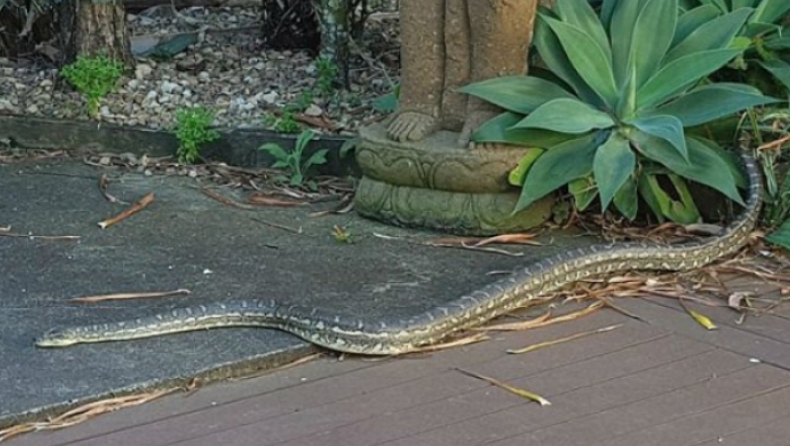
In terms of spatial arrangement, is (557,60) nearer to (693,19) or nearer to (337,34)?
(693,19)

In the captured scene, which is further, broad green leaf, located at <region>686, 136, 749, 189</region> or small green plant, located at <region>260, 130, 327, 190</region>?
small green plant, located at <region>260, 130, 327, 190</region>

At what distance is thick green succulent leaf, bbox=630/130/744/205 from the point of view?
17.7ft

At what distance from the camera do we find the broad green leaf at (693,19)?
5754 millimetres

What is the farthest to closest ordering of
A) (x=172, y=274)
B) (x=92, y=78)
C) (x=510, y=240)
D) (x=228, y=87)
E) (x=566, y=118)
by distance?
1. (x=228, y=87)
2. (x=92, y=78)
3. (x=510, y=240)
4. (x=566, y=118)
5. (x=172, y=274)

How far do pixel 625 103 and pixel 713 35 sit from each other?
507 mm

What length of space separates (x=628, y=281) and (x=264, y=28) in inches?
165

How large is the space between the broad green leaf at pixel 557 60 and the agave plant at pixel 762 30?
56cm

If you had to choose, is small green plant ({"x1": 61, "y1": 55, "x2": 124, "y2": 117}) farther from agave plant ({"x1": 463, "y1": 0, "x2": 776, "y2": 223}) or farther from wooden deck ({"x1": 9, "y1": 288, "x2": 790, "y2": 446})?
wooden deck ({"x1": 9, "y1": 288, "x2": 790, "y2": 446})

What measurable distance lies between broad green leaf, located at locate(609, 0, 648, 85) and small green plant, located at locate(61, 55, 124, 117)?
9.94 feet

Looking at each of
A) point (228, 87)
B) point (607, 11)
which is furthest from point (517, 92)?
point (228, 87)

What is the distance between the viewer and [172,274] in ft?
17.1

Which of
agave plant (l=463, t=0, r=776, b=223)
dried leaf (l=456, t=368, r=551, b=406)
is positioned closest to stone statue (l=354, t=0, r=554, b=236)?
agave plant (l=463, t=0, r=776, b=223)

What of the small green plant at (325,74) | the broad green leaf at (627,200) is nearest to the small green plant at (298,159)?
the small green plant at (325,74)

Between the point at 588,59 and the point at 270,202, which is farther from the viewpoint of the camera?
the point at 270,202
